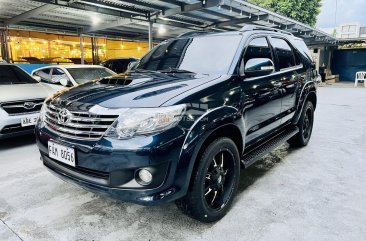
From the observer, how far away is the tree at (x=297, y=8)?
88.0 feet

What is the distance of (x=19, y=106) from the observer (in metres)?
4.27

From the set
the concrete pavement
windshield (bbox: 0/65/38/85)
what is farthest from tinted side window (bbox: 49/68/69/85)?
the concrete pavement

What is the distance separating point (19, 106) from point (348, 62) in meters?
23.9

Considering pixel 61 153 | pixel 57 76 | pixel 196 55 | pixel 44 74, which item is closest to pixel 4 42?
pixel 44 74

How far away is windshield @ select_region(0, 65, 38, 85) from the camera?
506 cm

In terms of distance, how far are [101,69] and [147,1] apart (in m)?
3.58

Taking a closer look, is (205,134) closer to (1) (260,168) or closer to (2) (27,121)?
(1) (260,168)

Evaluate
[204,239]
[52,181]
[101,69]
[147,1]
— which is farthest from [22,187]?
[147,1]

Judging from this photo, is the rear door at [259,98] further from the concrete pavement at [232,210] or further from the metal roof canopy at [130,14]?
the metal roof canopy at [130,14]

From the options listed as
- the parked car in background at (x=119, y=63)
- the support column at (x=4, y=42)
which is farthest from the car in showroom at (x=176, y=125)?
the support column at (x=4, y=42)

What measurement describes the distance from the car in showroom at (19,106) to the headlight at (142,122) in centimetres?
289

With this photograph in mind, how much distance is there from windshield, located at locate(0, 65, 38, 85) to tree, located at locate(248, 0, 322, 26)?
84.0 ft

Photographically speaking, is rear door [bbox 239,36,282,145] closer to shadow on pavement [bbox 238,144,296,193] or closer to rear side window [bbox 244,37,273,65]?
rear side window [bbox 244,37,273,65]

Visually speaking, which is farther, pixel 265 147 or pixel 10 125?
pixel 10 125
